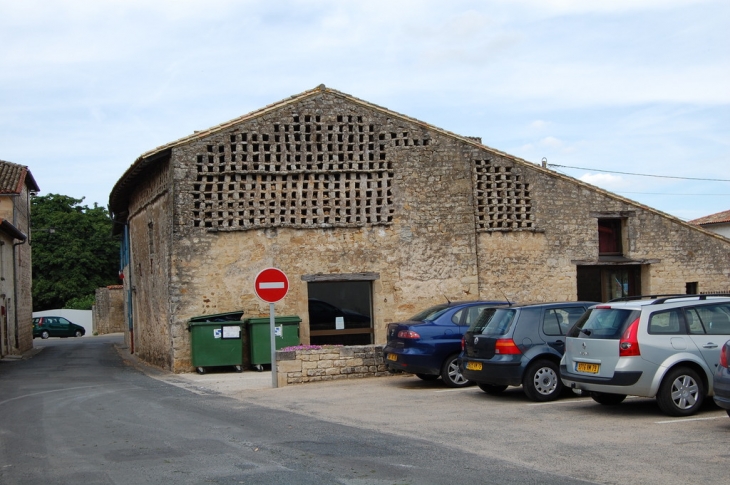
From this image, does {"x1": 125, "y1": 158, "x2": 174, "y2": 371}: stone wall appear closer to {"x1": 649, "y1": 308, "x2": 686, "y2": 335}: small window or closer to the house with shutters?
the house with shutters

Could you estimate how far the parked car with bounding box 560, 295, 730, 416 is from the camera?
10172 mm

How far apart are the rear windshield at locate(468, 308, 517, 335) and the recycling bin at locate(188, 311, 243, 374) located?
7724mm

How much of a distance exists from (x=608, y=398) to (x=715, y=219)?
37571 millimetres

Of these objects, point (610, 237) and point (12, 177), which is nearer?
point (610, 237)

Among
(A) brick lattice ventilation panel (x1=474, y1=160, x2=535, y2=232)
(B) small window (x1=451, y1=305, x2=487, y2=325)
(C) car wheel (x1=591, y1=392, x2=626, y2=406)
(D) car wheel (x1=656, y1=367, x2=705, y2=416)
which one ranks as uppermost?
(A) brick lattice ventilation panel (x1=474, y1=160, x2=535, y2=232)

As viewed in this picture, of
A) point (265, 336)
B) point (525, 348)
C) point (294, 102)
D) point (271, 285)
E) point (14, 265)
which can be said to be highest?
point (294, 102)

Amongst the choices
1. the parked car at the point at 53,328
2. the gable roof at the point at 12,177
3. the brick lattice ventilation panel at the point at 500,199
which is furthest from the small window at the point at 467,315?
the parked car at the point at 53,328

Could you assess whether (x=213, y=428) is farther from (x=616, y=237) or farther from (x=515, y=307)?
(x=616, y=237)

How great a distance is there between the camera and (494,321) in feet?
41.5

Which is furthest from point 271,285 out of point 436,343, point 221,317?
point 221,317

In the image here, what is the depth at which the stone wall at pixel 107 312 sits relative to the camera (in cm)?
5130

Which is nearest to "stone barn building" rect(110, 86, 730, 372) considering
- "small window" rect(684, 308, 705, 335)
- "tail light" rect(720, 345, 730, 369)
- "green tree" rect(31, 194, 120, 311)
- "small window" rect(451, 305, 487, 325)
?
"small window" rect(451, 305, 487, 325)

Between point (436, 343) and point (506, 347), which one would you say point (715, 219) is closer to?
point (436, 343)

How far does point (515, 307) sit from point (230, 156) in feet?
32.7
